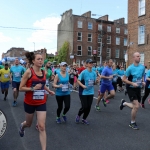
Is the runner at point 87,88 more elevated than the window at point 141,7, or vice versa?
the window at point 141,7

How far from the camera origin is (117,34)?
51500 millimetres

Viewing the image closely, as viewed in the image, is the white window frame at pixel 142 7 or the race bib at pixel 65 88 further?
the white window frame at pixel 142 7

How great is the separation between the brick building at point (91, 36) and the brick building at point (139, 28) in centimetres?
1792

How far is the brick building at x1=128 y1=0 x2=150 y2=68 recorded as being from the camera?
24.4 meters

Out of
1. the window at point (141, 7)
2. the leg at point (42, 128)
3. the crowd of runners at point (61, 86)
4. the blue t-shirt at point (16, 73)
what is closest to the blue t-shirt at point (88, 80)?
the crowd of runners at point (61, 86)

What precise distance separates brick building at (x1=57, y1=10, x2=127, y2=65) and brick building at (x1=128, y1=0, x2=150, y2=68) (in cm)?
1792

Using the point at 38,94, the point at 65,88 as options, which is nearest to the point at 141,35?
the point at 65,88

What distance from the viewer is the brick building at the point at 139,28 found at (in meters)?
24.4

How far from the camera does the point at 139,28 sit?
2559cm

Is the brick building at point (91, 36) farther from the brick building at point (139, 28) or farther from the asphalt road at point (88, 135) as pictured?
Result: the asphalt road at point (88, 135)

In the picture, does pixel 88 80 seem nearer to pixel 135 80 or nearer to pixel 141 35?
pixel 135 80

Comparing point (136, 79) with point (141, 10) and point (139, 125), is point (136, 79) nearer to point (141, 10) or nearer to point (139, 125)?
point (139, 125)

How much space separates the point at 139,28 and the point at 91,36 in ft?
75.2

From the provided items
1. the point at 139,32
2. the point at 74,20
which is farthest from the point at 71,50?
the point at 139,32
